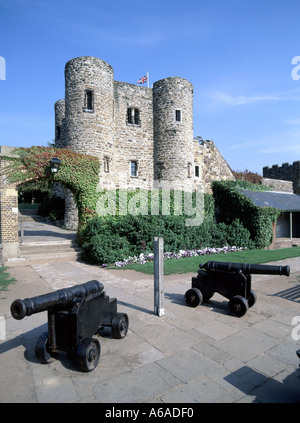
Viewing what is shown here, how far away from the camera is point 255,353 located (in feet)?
12.4

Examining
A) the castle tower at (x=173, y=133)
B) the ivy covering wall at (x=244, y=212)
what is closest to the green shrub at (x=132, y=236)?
the ivy covering wall at (x=244, y=212)

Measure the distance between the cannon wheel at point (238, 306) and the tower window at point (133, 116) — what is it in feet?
61.6

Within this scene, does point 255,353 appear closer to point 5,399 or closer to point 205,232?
point 5,399

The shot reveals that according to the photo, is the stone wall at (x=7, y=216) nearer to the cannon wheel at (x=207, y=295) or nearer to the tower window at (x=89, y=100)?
the cannon wheel at (x=207, y=295)

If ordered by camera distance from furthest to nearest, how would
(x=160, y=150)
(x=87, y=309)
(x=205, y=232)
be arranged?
(x=160, y=150)
(x=205, y=232)
(x=87, y=309)

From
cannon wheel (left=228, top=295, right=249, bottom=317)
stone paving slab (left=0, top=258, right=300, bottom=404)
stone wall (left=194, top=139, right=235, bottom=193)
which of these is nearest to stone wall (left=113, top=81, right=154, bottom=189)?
stone wall (left=194, top=139, right=235, bottom=193)

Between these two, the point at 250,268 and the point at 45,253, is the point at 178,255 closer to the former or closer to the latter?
the point at 45,253

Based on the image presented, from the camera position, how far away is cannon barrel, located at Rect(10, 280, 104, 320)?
2.95 meters

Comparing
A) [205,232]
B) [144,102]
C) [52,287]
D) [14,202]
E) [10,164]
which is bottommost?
[52,287]

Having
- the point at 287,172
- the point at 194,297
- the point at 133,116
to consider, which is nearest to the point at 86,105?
the point at 133,116

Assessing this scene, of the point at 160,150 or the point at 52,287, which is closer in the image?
the point at 52,287
